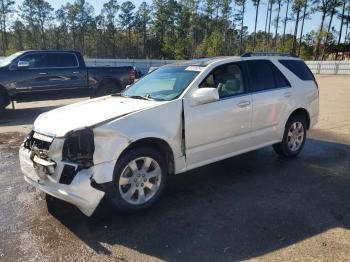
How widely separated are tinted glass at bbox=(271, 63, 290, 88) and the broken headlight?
3.44 meters

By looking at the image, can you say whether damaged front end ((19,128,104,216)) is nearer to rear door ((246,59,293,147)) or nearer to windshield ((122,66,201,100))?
windshield ((122,66,201,100))

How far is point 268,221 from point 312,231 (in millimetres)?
453

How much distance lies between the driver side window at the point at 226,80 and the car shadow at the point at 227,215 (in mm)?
1271

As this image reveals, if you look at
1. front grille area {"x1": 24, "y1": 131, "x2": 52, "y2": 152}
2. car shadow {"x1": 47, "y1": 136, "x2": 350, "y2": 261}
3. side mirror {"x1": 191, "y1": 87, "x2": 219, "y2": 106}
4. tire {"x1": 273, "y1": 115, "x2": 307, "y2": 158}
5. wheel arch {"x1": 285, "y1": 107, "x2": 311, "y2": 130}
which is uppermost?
side mirror {"x1": 191, "y1": 87, "x2": 219, "y2": 106}

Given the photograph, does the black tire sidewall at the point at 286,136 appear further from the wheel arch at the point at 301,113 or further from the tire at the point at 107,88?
the tire at the point at 107,88

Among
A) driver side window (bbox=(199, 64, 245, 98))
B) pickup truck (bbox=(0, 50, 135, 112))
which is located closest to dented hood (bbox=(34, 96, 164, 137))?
driver side window (bbox=(199, 64, 245, 98))

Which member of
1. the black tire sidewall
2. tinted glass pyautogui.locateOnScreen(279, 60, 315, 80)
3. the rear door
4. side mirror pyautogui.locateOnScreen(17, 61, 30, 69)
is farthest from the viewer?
side mirror pyautogui.locateOnScreen(17, 61, 30, 69)

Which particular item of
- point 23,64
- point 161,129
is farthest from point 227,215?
point 23,64

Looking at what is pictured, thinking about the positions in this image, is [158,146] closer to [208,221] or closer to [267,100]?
[208,221]

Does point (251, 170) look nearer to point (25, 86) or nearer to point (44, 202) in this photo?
point (44, 202)

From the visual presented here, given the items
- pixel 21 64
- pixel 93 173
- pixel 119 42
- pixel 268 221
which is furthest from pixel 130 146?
pixel 119 42

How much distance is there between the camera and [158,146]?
4500mm

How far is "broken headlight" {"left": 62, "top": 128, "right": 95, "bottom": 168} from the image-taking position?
3.83 metres

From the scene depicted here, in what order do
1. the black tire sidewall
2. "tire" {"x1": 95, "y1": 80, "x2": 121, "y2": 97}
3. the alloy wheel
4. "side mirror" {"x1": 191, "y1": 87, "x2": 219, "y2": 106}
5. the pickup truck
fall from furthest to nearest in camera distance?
"tire" {"x1": 95, "y1": 80, "x2": 121, "y2": 97} → the pickup truck → the black tire sidewall → "side mirror" {"x1": 191, "y1": 87, "x2": 219, "y2": 106} → the alloy wheel
